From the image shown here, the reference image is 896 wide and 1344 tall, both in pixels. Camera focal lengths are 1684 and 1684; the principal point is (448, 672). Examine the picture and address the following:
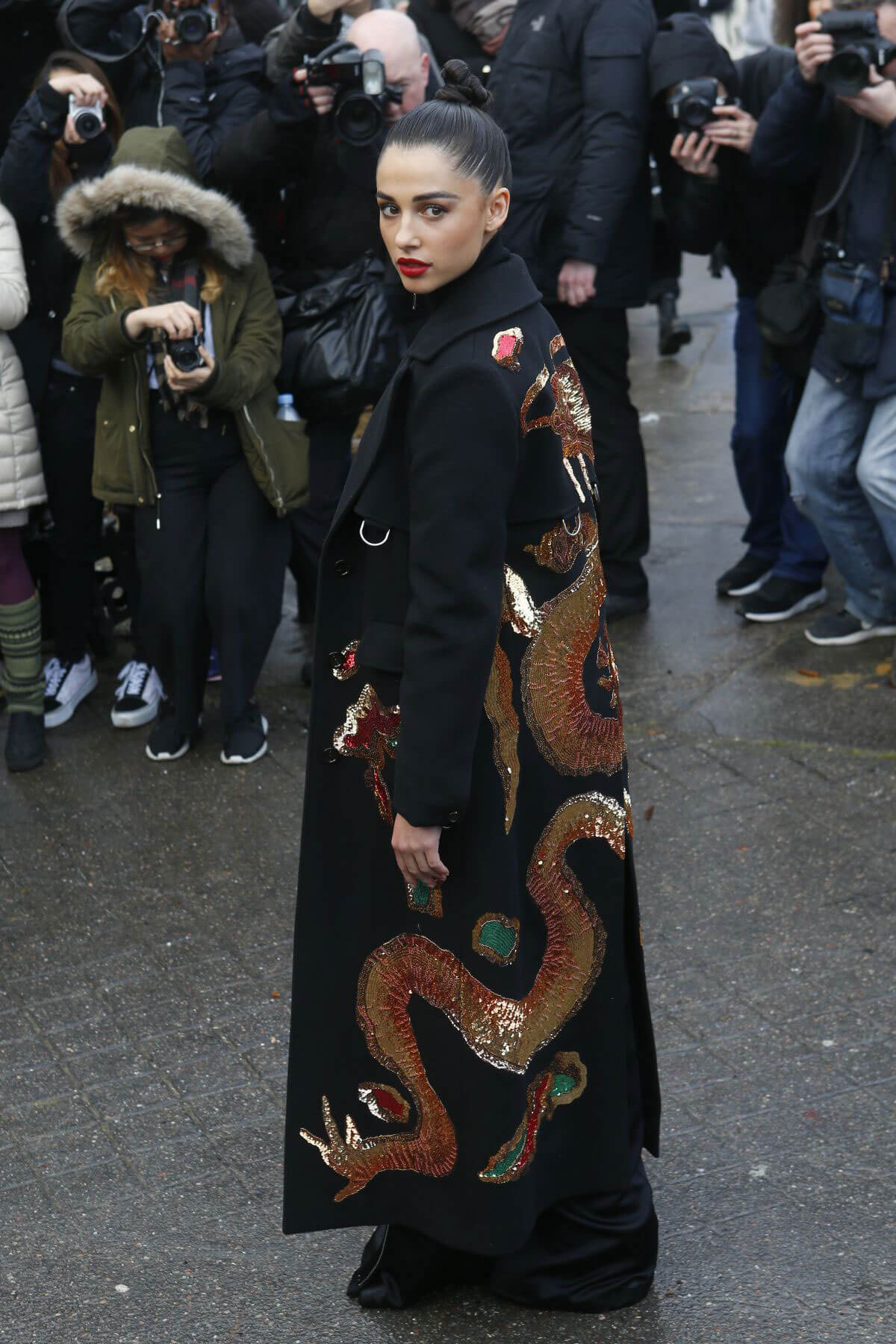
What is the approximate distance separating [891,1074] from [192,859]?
6.88ft

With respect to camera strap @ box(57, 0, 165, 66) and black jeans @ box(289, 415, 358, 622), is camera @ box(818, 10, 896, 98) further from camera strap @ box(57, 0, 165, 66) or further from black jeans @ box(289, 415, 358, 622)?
camera strap @ box(57, 0, 165, 66)

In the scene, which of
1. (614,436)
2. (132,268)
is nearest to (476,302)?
(132,268)

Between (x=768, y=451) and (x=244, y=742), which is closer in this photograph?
(x=244, y=742)

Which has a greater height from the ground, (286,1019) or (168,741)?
(286,1019)

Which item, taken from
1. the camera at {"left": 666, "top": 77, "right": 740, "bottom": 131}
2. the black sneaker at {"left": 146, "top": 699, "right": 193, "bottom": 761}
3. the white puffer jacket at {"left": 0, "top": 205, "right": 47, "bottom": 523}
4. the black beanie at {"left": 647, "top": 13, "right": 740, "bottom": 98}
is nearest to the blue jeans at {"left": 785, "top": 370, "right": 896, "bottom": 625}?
the camera at {"left": 666, "top": 77, "right": 740, "bottom": 131}

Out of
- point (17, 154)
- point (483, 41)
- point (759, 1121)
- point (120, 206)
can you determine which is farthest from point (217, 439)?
point (759, 1121)

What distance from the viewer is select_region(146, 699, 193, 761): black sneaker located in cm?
552

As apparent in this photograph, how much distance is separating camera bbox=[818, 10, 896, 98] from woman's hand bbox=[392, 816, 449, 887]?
3358 millimetres

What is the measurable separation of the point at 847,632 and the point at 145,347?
2.66 meters

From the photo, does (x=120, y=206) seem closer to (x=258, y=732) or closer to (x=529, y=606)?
(x=258, y=732)

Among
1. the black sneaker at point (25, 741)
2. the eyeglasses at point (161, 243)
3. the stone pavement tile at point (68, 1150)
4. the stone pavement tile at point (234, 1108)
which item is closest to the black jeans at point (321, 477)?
the eyeglasses at point (161, 243)

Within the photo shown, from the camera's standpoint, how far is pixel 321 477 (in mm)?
5762

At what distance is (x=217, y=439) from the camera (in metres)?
5.29

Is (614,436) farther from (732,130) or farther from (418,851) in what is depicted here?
(418,851)
